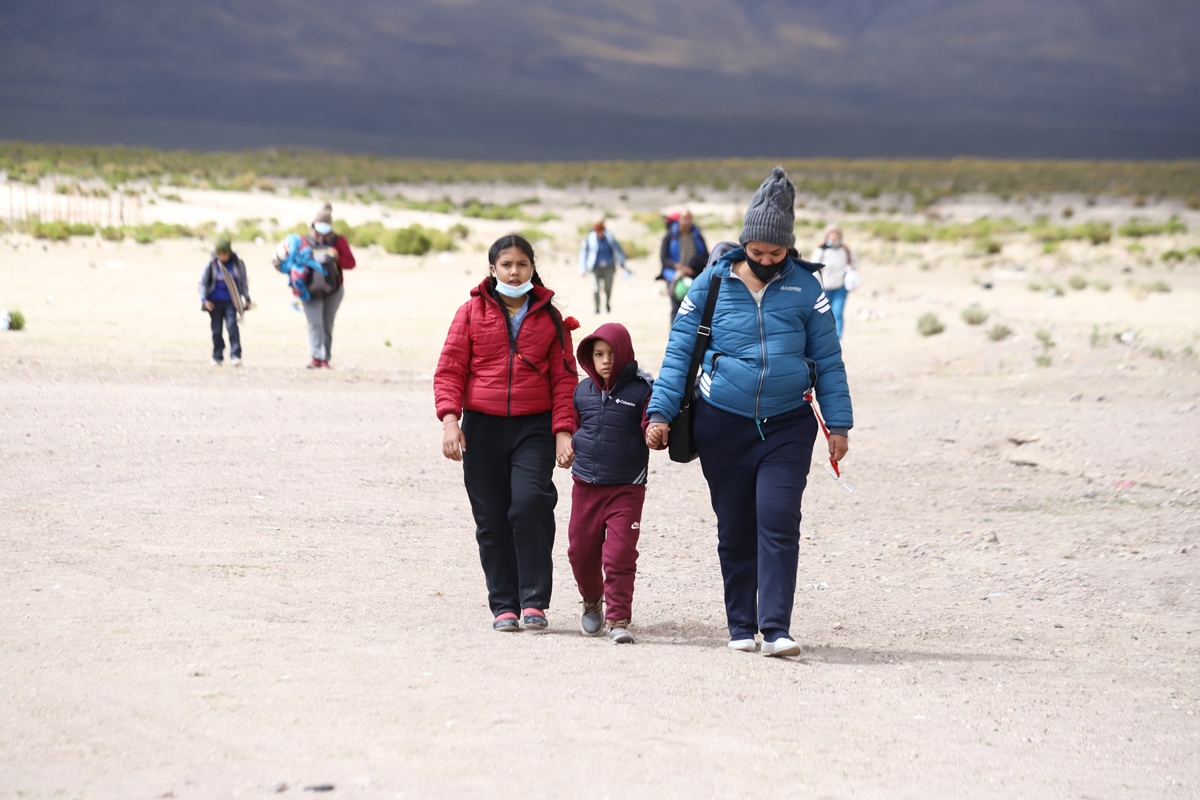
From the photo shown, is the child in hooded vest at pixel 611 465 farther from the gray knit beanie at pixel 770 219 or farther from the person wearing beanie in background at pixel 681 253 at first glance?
the person wearing beanie in background at pixel 681 253

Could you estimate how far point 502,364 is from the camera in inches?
222

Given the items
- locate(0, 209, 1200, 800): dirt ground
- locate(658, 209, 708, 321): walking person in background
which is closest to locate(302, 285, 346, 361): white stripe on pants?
locate(0, 209, 1200, 800): dirt ground

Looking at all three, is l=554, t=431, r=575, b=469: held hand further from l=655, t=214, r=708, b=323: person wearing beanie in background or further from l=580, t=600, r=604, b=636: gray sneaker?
l=655, t=214, r=708, b=323: person wearing beanie in background

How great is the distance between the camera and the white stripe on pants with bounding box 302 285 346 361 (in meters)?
15.4

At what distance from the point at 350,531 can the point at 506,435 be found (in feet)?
9.08

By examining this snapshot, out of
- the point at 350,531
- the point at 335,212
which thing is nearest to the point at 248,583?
the point at 350,531

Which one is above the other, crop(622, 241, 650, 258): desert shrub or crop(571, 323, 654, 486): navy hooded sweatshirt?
crop(622, 241, 650, 258): desert shrub

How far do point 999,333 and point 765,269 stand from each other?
586 inches

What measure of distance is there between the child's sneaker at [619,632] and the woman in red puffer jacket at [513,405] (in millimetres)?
331

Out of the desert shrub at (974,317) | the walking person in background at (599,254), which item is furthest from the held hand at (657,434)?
the desert shrub at (974,317)

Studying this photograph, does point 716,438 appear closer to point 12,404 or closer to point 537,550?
point 537,550

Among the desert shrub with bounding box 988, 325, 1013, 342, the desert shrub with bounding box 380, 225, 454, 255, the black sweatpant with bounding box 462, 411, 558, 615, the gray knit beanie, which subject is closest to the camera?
the gray knit beanie

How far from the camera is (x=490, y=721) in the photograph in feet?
14.2

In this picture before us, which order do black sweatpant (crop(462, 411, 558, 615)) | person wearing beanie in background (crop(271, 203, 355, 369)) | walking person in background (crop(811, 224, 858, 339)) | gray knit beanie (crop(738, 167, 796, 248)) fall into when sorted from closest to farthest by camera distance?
gray knit beanie (crop(738, 167, 796, 248)), black sweatpant (crop(462, 411, 558, 615)), person wearing beanie in background (crop(271, 203, 355, 369)), walking person in background (crop(811, 224, 858, 339))
